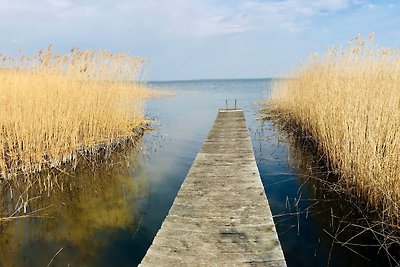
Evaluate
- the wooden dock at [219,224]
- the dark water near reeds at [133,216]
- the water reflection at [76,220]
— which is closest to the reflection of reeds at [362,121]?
the dark water near reeds at [133,216]

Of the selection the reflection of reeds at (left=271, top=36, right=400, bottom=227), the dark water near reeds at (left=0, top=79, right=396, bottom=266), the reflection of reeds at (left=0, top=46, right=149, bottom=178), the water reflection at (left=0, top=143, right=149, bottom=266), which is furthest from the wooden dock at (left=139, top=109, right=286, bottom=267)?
the reflection of reeds at (left=0, top=46, right=149, bottom=178)

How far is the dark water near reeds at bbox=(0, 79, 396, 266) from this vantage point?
114 inches

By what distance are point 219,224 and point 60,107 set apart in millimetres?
3401

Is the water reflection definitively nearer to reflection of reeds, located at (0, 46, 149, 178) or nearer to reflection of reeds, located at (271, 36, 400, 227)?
reflection of reeds, located at (0, 46, 149, 178)

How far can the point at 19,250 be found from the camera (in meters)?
2.97

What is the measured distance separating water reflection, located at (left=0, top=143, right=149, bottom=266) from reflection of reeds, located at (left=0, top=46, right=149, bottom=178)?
0.40 meters

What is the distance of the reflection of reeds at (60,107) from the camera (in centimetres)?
453

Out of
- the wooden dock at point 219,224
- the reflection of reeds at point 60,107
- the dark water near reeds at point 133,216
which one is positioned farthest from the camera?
the reflection of reeds at point 60,107

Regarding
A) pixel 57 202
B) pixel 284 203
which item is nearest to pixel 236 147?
pixel 284 203

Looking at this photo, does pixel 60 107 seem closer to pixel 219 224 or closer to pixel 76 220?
pixel 76 220

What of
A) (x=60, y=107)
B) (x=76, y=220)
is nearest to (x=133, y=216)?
(x=76, y=220)

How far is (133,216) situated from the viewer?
3744mm

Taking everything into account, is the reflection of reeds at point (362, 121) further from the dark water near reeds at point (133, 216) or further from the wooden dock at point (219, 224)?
the wooden dock at point (219, 224)

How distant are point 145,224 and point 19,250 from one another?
1155 mm
